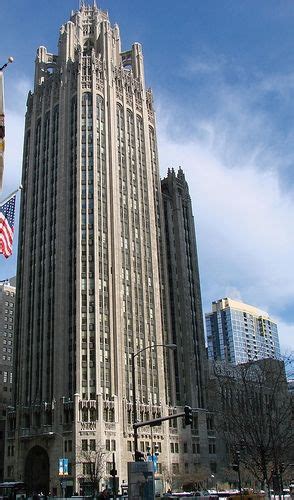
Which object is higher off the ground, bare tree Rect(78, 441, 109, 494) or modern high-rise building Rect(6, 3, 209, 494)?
modern high-rise building Rect(6, 3, 209, 494)

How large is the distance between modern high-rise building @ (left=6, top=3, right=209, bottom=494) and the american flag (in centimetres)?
5511

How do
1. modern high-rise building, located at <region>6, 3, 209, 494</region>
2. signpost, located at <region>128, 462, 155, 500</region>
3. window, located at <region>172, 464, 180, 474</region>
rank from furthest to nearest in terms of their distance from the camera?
window, located at <region>172, 464, 180, 474</region>
modern high-rise building, located at <region>6, 3, 209, 494</region>
signpost, located at <region>128, 462, 155, 500</region>

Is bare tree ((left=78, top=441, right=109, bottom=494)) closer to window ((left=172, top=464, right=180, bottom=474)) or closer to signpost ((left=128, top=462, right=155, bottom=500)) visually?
window ((left=172, top=464, right=180, bottom=474))

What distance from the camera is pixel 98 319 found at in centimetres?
8981

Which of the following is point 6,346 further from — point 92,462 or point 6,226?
point 6,226

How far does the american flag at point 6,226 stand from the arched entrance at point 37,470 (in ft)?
224

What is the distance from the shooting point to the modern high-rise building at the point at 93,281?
85.7 metres

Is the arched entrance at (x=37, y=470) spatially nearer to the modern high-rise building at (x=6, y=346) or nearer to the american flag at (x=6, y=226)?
the modern high-rise building at (x=6, y=346)

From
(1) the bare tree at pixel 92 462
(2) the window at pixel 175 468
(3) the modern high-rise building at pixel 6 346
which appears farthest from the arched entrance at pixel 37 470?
(3) the modern high-rise building at pixel 6 346

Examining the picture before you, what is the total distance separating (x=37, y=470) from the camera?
285 feet

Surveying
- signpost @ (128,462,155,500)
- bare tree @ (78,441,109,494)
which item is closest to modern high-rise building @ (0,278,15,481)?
bare tree @ (78,441,109,494)

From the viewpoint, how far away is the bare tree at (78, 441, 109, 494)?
76.7 m

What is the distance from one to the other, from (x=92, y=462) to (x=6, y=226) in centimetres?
6043

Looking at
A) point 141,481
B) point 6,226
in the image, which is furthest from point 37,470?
point 6,226
